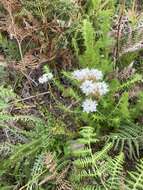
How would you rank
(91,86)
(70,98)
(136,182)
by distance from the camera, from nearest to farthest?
1. (136,182)
2. (91,86)
3. (70,98)

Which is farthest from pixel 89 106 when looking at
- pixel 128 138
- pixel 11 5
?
pixel 11 5

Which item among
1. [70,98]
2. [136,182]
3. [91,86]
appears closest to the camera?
[136,182]

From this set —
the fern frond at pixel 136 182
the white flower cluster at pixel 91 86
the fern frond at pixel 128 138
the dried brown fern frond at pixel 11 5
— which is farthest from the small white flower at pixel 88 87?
the dried brown fern frond at pixel 11 5

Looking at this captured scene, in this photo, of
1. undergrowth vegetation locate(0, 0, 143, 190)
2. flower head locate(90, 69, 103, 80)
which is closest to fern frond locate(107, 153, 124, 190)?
undergrowth vegetation locate(0, 0, 143, 190)

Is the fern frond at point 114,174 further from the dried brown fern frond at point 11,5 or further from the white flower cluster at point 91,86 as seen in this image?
the dried brown fern frond at point 11,5

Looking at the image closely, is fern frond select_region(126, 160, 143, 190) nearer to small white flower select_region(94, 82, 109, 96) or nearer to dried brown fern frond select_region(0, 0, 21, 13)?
small white flower select_region(94, 82, 109, 96)

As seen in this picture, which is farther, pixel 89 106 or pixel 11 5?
pixel 11 5

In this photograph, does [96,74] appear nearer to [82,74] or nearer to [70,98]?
[82,74]

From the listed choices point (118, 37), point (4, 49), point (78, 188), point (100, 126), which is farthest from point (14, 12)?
point (78, 188)

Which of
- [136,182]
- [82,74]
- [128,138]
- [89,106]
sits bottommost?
[136,182]
